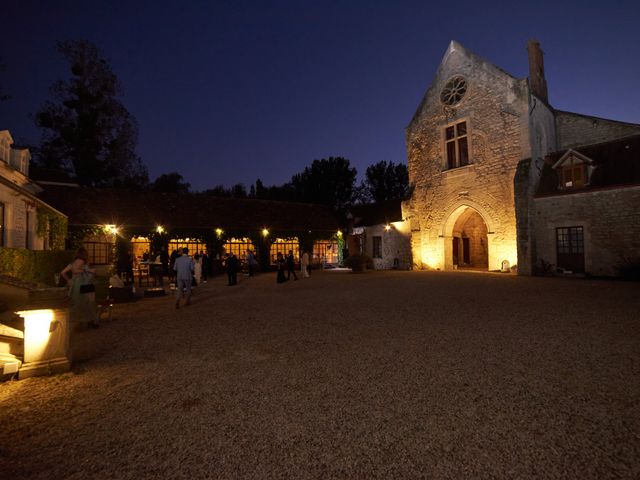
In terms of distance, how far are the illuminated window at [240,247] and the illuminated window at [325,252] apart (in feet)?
16.1

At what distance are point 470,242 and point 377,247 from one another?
6.10 meters

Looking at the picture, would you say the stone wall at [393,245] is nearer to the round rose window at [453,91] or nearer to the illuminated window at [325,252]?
the illuminated window at [325,252]

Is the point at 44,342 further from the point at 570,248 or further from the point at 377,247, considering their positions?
the point at 377,247

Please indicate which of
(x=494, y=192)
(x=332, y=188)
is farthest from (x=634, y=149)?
(x=332, y=188)

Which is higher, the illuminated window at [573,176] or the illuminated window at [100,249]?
the illuminated window at [573,176]

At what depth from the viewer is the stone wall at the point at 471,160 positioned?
15805mm

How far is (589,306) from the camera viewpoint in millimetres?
7266

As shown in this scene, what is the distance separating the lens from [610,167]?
1381 centimetres

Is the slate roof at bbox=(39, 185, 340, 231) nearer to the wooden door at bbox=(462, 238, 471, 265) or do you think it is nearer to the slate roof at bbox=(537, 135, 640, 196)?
the wooden door at bbox=(462, 238, 471, 265)

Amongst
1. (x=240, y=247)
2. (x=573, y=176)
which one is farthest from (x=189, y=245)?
(x=573, y=176)

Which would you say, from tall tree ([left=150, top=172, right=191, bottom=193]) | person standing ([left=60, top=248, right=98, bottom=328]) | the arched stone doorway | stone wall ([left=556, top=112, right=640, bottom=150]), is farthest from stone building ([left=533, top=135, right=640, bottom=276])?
tall tree ([left=150, top=172, right=191, bottom=193])

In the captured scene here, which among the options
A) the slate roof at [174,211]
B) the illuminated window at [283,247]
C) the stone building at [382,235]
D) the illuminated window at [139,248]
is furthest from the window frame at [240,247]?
the stone building at [382,235]

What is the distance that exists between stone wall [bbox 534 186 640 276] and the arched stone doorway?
498cm

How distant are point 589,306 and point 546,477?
6949 mm
